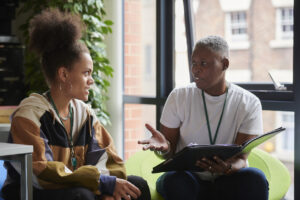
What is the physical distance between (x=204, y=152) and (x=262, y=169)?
782mm

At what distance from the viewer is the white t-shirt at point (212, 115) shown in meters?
2.55

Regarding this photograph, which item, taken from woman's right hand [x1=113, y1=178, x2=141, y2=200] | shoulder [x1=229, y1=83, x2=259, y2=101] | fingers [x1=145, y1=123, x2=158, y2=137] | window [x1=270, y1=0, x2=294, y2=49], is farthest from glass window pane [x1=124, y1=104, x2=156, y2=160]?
woman's right hand [x1=113, y1=178, x2=141, y2=200]

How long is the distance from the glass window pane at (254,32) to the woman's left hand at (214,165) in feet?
3.80

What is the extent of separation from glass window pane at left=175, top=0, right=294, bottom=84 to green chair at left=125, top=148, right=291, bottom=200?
26.0 inches

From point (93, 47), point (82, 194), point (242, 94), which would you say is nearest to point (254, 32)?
point (242, 94)

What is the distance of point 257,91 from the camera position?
3.36 metres

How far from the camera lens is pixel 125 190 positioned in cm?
208

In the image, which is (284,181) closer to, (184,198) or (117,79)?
(184,198)

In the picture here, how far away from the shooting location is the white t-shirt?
2551 millimetres

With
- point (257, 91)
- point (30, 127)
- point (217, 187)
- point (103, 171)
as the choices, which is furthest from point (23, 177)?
point (257, 91)

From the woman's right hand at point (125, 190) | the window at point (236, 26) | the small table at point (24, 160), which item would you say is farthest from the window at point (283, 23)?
the small table at point (24, 160)

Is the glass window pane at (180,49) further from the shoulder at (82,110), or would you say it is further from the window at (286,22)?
the shoulder at (82,110)

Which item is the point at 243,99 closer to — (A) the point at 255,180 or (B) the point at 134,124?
(A) the point at 255,180

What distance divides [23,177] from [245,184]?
1.19 m
